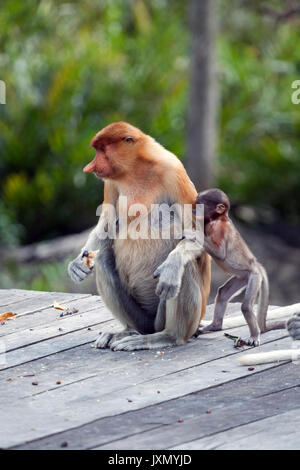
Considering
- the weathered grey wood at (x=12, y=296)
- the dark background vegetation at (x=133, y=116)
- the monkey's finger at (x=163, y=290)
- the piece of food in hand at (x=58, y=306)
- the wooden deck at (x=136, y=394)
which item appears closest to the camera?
the wooden deck at (x=136, y=394)

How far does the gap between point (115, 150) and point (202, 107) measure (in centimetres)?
496

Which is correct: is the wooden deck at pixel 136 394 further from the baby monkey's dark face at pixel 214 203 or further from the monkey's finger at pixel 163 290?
the baby monkey's dark face at pixel 214 203

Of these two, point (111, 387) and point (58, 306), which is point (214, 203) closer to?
point (111, 387)

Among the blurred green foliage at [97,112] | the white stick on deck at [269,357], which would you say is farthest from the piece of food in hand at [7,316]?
the blurred green foliage at [97,112]

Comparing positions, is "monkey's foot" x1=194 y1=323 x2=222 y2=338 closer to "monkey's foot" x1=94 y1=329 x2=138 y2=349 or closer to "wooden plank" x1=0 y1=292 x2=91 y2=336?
"monkey's foot" x1=94 y1=329 x2=138 y2=349

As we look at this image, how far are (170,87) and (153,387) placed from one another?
7507 mm

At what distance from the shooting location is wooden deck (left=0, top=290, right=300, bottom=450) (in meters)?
3.01

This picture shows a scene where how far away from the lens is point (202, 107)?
8.99 metres

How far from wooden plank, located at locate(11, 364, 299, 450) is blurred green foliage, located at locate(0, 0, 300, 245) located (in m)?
6.15

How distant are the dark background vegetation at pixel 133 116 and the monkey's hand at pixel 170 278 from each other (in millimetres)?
4474

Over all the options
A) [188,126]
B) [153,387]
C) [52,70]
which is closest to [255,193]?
[188,126]

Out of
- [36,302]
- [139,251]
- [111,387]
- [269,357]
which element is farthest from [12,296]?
[269,357]

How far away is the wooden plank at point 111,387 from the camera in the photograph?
3209mm

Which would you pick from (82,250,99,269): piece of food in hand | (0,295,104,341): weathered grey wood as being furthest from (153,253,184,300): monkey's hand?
(0,295,104,341): weathered grey wood
